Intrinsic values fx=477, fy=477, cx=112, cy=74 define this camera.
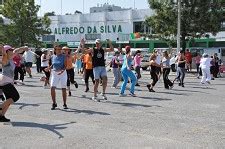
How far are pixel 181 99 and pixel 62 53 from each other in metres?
4.27

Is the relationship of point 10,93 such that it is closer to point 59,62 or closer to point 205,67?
point 59,62

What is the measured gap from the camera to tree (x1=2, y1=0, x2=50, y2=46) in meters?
48.2

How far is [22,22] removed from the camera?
48.2 meters

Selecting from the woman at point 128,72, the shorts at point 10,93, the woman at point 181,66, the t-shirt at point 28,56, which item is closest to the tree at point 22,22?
the t-shirt at point 28,56

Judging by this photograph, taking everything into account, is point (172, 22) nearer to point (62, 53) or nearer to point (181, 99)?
point (181, 99)

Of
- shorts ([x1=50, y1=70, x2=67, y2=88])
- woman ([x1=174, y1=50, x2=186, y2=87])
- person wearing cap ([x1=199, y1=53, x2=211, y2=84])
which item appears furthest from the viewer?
person wearing cap ([x1=199, y1=53, x2=211, y2=84])

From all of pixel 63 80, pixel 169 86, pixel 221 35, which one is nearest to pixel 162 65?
pixel 169 86

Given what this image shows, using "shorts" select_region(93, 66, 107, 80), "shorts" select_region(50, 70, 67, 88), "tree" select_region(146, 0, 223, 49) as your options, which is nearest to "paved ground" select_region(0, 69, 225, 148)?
"shorts" select_region(50, 70, 67, 88)

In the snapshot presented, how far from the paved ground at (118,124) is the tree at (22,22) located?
1380 inches

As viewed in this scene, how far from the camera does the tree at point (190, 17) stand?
33.4 metres

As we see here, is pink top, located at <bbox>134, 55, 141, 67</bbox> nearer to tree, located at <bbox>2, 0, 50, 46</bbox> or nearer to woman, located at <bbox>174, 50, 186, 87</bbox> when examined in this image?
woman, located at <bbox>174, 50, 186, 87</bbox>

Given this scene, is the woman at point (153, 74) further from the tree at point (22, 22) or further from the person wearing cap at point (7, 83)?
the tree at point (22, 22)

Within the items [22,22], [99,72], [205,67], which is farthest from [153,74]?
[22,22]

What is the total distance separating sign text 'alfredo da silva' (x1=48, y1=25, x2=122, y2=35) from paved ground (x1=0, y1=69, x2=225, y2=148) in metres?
50.6
